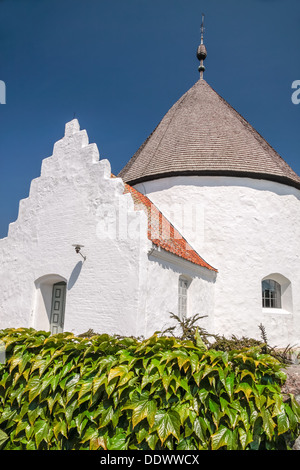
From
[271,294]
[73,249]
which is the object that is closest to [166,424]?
[73,249]

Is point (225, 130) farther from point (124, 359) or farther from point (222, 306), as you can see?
point (124, 359)

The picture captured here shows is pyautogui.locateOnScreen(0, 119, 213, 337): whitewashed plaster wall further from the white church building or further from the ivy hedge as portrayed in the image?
the ivy hedge

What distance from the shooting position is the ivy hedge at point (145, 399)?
320cm

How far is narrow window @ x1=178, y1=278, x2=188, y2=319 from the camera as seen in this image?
8953 mm

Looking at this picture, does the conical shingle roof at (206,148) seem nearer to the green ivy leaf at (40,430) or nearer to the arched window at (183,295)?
the arched window at (183,295)

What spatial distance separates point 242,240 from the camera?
1122 centimetres

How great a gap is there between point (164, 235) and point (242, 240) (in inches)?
125

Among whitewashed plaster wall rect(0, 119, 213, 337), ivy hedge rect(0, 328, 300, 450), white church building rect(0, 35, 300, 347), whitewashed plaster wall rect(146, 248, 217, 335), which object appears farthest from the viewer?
white church building rect(0, 35, 300, 347)

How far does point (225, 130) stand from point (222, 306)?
6353 mm

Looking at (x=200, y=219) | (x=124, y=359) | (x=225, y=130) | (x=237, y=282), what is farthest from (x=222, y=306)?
(x=124, y=359)

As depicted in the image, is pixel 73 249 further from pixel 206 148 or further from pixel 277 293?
pixel 277 293

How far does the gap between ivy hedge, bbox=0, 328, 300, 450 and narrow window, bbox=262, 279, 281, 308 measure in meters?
8.42

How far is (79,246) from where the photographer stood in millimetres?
8094

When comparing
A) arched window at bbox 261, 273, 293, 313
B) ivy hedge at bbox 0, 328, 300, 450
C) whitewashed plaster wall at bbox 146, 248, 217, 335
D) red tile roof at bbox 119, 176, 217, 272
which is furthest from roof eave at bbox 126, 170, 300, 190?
ivy hedge at bbox 0, 328, 300, 450
